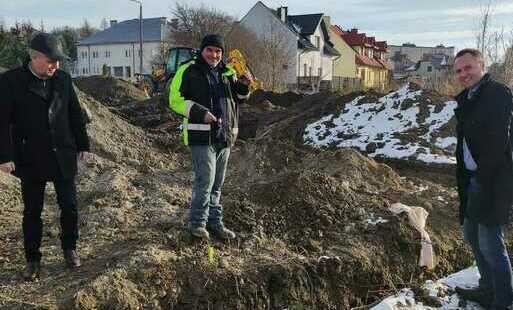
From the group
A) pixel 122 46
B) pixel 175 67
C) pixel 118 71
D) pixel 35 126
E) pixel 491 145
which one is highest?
pixel 122 46

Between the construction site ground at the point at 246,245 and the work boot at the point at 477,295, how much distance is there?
19.1 inches

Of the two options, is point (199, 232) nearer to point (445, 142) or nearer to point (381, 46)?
point (445, 142)

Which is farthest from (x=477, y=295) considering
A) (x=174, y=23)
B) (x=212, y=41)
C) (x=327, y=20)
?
(x=174, y=23)

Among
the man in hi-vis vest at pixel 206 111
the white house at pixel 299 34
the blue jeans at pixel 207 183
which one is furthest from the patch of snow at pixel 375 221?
the white house at pixel 299 34

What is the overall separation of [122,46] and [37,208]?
6337cm

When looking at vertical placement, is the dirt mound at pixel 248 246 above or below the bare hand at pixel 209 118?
below

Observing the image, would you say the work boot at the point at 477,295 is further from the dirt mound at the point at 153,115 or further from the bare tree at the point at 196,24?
the bare tree at the point at 196,24

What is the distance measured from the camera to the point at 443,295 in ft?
15.5

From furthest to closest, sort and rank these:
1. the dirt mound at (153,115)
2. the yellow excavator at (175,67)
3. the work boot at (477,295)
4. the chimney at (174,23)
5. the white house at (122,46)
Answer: the white house at (122,46) < the chimney at (174,23) < the yellow excavator at (175,67) < the dirt mound at (153,115) < the work boot at (477,295)

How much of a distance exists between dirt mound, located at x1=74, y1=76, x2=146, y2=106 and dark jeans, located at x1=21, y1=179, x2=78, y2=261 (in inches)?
725

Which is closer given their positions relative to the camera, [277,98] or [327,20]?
[277,98]

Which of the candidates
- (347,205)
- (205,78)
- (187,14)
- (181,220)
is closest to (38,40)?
(205,78)

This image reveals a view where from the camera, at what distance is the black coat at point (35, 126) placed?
3838 millimetres

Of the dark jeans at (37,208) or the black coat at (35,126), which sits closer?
the black coat at (35,126)
